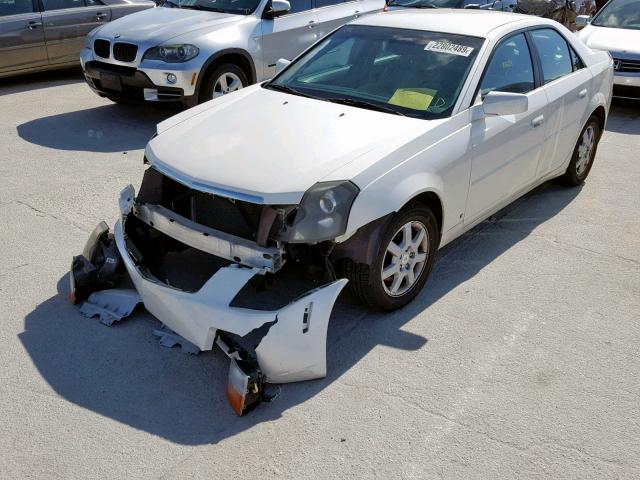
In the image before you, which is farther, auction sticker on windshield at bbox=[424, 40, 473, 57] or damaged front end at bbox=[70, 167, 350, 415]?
auction sticker on windshield at bbox=[424, 40, 473, 57]

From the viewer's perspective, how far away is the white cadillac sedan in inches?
149

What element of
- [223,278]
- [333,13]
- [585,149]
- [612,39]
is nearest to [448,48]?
[585,149]

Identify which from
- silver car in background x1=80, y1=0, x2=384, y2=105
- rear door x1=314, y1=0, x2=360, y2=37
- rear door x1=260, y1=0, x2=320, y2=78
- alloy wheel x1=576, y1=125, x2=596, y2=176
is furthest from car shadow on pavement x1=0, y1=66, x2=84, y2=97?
alloy wheel x1=576, y1=125, x2=596, y2=176

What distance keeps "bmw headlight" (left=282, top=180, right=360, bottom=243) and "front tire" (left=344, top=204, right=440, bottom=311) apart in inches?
13.1

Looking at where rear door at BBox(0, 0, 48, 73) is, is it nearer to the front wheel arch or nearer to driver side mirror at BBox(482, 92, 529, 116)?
Answer: the front wheel arch

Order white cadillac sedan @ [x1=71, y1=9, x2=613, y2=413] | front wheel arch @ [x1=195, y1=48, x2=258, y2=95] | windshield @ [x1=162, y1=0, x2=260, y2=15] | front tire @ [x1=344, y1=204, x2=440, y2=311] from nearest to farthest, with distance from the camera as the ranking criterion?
→ 1. white cadillac sedan @ [x1=71, y1=9, x2=613, y2=413]
2. front tire @ [x1=344, y1=204, x2=440, y2=311]
3. front wheel arch @ [x1=195, y1=48, x2=258, y2=95]
4. windshield @ [x1=162, y1=0, x2=260, y2=15]

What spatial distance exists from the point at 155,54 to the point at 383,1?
138 inches

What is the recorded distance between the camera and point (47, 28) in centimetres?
978

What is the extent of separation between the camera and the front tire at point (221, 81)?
796 centimetres

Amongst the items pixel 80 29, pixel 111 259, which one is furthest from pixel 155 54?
pixel 111 259

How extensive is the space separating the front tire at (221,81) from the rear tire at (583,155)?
3.83 meters

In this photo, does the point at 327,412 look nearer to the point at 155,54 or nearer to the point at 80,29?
the point at 155,54

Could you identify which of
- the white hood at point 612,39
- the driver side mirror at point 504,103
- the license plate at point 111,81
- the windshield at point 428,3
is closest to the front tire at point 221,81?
the license plate at point 111,81

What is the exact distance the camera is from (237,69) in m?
8.23
